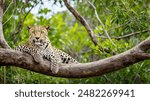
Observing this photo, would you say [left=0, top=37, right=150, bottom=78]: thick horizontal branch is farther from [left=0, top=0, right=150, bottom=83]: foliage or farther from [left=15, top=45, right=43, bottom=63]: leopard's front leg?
[left=0, top=0, right=150, bottom=83]: foliage

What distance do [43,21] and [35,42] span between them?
10.3ft

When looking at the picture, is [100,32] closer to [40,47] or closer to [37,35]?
[40,47]

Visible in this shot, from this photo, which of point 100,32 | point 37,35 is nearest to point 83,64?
point 37,35

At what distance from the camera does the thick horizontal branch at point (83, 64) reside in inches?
200

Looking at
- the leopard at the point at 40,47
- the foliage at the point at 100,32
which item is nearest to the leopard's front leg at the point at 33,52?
the leopard at the point at 40,47

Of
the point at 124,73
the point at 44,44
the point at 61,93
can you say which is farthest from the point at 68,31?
the point at 61,93

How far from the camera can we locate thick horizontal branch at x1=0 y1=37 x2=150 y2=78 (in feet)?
16.6

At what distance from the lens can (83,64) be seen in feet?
17.2

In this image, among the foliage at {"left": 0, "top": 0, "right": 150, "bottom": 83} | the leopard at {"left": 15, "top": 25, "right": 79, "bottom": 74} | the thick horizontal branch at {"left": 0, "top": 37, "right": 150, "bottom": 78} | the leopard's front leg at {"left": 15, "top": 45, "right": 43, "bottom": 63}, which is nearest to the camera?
the thick horizontal branch at {"left": 0, "top": 37, "right": 150, "bottom": 78}

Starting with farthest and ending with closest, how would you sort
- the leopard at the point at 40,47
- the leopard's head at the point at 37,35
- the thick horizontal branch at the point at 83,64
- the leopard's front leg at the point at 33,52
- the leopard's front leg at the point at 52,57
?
the leopard's head at the point at 37,35, the leopard at the point at 40,47, the leopard's front leg at the point at 52,57, the leopard's front leg at the point at 33,52, the thick horizontal branch at the point at 83,64

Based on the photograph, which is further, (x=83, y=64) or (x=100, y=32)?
(x=100, y=32)

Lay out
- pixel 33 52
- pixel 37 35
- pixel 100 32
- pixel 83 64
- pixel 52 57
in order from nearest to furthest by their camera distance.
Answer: pixel 83 64
pixel 33 52
pixel 37 35
pixel 52 57
pixel 100 32

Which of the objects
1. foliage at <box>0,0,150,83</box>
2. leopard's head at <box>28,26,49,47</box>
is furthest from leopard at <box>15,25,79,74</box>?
foliage at <box>0,0,150,83</box>

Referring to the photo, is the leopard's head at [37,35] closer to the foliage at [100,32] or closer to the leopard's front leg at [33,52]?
the leopard's front leg at [33,52]
